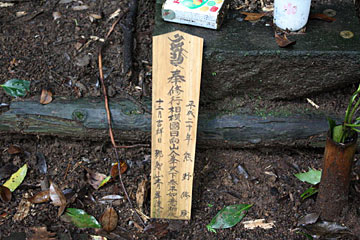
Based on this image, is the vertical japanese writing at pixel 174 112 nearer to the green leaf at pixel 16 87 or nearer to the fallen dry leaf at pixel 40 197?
the fallen dry leaf at pixel 40 197

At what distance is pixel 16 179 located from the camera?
8.48 feet

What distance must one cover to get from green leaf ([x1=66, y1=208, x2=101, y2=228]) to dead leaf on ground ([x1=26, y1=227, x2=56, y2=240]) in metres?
0.14

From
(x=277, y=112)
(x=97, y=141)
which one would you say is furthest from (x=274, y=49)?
(x=97, y=141)

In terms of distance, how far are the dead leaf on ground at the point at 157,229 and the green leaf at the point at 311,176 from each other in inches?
34.4

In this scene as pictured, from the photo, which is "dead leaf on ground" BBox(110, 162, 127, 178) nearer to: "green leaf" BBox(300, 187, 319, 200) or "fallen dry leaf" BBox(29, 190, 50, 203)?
"fallen dry leaf" BBox(29, 190, 50, 203)

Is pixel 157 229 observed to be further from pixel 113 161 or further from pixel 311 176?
pixel 311 176

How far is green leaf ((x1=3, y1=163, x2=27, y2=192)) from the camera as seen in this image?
8.38ft

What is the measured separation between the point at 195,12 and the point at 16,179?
1.52m

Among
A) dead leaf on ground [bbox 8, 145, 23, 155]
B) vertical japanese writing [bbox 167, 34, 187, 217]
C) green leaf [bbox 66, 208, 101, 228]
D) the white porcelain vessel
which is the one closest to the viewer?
vertical japanese writing [bbox 167, 34, 187, 217]

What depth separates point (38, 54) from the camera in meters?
3.03

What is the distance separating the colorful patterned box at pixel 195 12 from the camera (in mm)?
2330

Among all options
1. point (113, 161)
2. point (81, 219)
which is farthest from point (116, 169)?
point (81, 219)

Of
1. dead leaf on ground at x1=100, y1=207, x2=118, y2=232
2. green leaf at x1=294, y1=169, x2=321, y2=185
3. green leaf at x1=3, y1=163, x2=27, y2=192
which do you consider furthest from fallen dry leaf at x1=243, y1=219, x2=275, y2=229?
green leaf at x1=3, y1=163, x2=27, y2=192

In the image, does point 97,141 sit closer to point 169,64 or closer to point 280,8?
point 169,64
